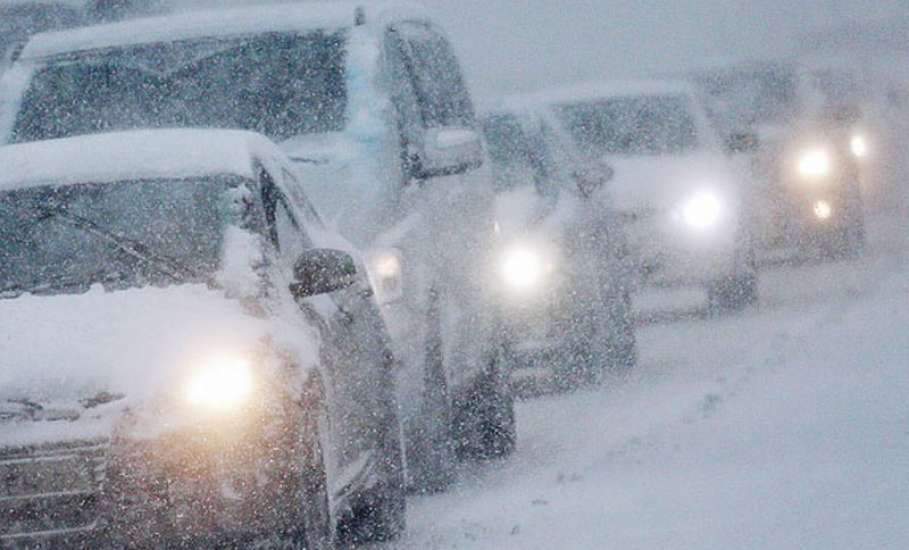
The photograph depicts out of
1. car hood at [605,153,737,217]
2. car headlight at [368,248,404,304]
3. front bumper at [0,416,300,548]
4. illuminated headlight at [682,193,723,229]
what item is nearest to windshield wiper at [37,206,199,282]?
front bumper at [0,416,300,548]

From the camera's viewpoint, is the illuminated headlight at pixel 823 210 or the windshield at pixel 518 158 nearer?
the windshield at pixel 518 158

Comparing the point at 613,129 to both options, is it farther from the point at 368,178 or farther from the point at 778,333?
the point at 368,178

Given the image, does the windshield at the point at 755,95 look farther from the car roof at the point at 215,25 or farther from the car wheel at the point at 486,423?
the car roof at the point at 215,25

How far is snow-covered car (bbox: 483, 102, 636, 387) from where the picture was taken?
41.4 feet

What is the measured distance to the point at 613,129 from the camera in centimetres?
1606

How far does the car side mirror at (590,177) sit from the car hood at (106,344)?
6726mm

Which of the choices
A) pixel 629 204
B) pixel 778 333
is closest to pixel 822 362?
pixel 778 333

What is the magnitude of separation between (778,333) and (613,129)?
2.52m

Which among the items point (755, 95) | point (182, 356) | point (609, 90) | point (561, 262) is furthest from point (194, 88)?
point (755, 95)

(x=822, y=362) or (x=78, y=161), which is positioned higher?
(x=78, y=161)

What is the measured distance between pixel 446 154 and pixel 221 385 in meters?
3.37

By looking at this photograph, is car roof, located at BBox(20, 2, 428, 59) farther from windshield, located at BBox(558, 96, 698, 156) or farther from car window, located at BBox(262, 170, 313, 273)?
windshield, located at BBox(558, 96, 698, 156)

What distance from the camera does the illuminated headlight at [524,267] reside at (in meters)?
12.6

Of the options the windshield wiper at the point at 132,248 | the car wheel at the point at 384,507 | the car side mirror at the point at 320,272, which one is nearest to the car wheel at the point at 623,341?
the car wheel at the point at 384,507
